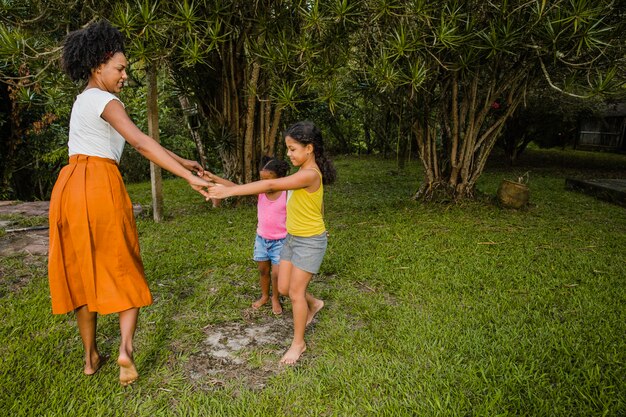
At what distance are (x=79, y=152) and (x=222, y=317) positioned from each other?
5.00 feet

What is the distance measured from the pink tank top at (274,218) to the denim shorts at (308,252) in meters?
0.37

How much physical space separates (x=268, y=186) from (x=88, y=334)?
131cm

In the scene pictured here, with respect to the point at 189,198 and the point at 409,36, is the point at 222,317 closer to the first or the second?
the point at 409,36

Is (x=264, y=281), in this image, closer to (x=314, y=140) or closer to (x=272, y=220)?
(x=272, y=220)

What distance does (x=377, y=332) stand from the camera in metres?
2.70

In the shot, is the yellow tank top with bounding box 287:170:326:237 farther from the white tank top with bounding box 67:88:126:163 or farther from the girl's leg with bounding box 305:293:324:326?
the white tank top with bounding box 67:88:126:163

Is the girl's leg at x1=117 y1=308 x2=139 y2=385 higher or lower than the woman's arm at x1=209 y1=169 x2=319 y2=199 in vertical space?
lower

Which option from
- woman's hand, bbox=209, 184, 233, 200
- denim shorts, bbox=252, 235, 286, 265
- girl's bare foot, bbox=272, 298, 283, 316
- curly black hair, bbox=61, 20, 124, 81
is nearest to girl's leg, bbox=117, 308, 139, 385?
woman's hand, bbox=209, 184, 233, 200

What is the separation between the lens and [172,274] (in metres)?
3.81

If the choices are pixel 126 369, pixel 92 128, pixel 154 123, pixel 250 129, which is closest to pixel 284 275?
pixel 126 369

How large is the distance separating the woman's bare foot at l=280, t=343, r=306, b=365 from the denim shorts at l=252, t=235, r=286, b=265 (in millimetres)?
636

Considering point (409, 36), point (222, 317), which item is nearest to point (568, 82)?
point (409, 36)

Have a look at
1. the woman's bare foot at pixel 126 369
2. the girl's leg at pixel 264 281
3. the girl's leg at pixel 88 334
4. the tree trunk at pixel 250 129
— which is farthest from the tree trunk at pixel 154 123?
→ the woman's bare foot at pixel 126 369

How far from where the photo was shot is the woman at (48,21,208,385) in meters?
1.95
